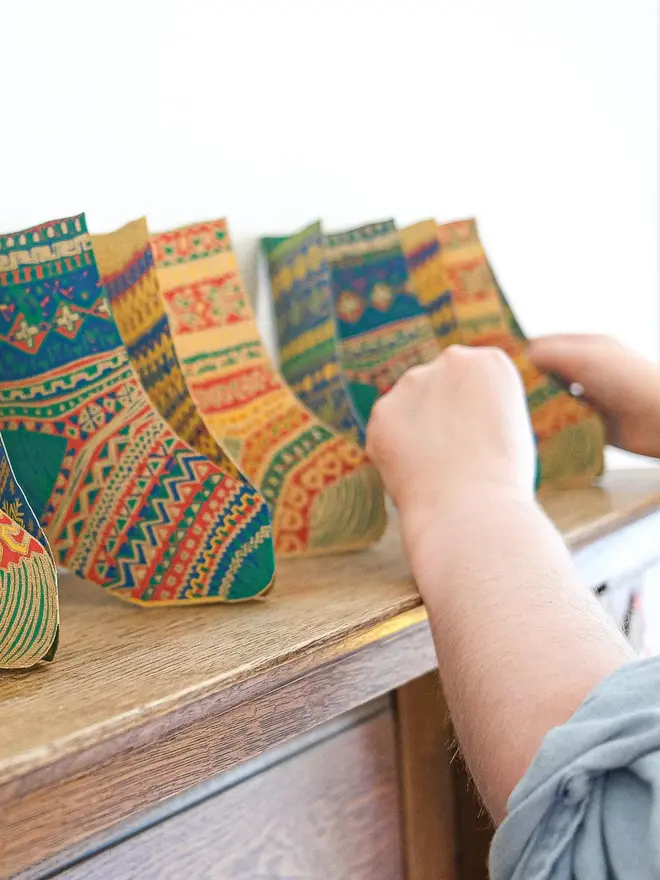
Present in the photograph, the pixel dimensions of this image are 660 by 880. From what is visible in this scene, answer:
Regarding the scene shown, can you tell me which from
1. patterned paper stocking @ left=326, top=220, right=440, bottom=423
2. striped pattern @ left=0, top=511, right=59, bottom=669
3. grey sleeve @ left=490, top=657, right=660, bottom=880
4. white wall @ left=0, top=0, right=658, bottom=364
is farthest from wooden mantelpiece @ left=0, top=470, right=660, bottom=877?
white wall @ left=0, top=0, right=658, bottom=364

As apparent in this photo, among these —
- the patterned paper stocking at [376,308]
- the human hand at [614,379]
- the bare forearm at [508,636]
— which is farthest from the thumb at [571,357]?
the bare forearm at [508,636]

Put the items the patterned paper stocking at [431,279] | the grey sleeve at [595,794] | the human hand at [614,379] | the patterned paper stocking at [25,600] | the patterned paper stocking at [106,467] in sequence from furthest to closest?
1. the patterned paper stocking at [431,279]
2. the human hand at [614,379]
3. the patterned paper stocking at [106,467]
4. the patterned paper stocking at [25,600]
5. the grey sleeve at [595,794]

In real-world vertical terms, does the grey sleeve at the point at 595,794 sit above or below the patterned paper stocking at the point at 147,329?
below

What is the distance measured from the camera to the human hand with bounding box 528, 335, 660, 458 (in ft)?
2.61

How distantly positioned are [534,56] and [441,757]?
3.49 ft

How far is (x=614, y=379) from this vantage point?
2.69 ft

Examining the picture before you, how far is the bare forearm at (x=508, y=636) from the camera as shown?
37 centimetres

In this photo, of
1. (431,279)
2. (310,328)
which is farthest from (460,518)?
(431,279)

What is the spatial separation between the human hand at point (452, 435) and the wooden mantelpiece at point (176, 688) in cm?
6

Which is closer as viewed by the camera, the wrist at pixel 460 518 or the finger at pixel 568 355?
the wrist at pixel 460 518

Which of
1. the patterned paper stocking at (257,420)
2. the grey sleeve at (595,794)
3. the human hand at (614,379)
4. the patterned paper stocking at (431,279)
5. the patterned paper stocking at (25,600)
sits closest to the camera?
the grey sleeve at (595,794)

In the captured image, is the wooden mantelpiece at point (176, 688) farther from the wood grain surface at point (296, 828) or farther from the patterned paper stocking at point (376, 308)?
the patterned paper stocking at point (376, 308)

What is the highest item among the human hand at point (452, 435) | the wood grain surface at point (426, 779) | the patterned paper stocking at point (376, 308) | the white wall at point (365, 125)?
the white wall at point (365, 125)

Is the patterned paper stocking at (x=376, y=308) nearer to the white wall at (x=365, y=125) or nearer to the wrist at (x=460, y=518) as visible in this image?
the white wall at (x=365, y=125)
